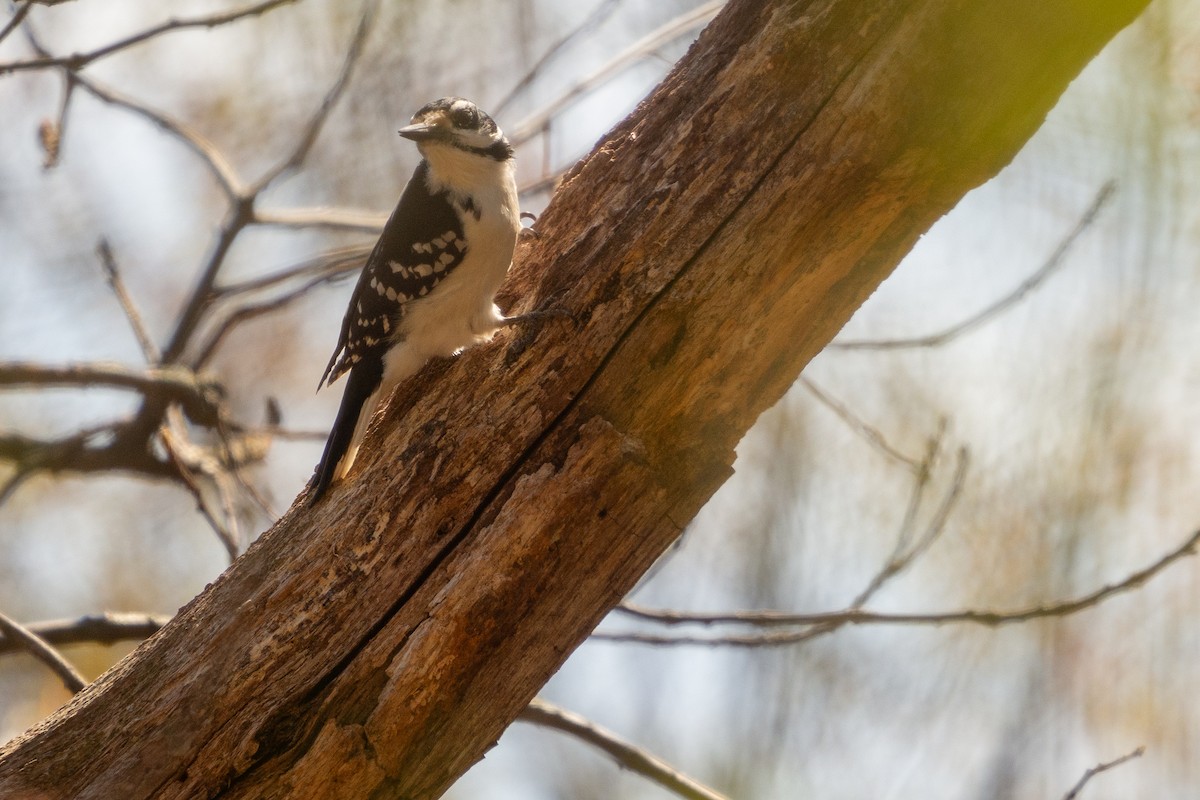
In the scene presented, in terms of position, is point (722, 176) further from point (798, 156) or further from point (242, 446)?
point (242, 446)

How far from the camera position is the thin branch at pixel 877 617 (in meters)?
2.85

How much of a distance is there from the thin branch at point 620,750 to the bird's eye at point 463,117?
6.36 ft

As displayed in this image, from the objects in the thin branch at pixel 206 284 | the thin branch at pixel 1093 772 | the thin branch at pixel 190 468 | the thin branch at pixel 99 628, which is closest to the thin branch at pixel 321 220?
the thin branch at pixel 206 284

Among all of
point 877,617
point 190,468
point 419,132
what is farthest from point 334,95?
point 877,617

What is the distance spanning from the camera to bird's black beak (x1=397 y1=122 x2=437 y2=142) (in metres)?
3.44

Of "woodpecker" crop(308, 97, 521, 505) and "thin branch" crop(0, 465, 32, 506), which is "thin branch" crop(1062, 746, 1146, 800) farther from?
"thin branch" crop(0, 465, 32, 506)

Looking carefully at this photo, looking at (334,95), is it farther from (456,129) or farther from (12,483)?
(12,483)

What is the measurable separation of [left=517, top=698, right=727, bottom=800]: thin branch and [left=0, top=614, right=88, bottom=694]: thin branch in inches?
51.2

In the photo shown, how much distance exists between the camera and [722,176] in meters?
2.63

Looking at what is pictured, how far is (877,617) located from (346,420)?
65.3 inches

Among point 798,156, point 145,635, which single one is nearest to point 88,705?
point 145,635

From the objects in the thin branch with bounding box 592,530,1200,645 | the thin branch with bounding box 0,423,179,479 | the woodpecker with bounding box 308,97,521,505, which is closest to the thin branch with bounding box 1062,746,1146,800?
the thin branch with bounding box 592,530,1200,645

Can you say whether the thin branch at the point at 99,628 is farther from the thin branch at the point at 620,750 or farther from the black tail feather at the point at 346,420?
the thin branch at the point at 620,750

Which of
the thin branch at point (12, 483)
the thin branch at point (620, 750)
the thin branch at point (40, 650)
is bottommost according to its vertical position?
the thin branch at point (40, 650)
